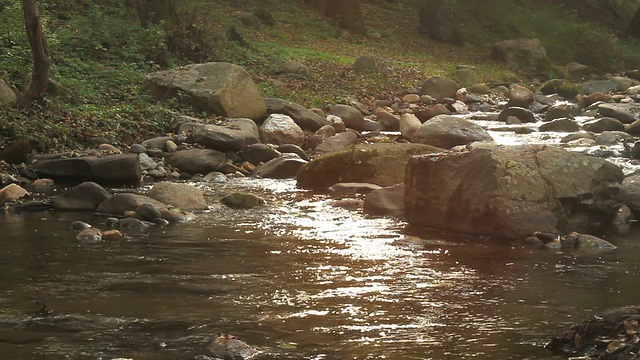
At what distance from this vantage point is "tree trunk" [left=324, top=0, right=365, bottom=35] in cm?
3077

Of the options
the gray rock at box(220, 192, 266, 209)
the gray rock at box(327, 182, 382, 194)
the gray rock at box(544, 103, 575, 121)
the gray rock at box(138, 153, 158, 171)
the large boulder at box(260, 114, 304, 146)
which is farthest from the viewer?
the gray rock at box(544, 103, 575, 121)

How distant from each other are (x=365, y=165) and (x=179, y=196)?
2786mm

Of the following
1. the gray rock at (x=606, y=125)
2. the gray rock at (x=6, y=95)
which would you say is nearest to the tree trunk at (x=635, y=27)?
the gray rock at (x=606, y=125)

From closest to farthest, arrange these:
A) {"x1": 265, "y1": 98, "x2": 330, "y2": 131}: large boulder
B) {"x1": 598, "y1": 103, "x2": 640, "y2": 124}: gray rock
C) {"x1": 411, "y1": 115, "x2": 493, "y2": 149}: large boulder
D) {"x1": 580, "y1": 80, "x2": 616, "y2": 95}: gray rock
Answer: {"x1": 411, "y1": 115, "x2": 493, "y2": 149}: large boulder < {"x1": 265, "y1": 98, "x2": 330, "y2": 131}: large boulder < {"x1": 598, "y1": 103, "x2": 640, "y2": 124}: gray rock < {"x1": 580, "y1": 80, "x2": 616, "y2": 95}: gray rock

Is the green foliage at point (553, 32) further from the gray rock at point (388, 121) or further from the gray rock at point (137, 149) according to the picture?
the gray rock at point (137, 149)

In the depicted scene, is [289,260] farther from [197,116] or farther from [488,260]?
[197,116]

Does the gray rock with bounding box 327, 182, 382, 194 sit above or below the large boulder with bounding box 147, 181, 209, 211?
below

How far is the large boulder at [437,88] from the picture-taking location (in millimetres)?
24250

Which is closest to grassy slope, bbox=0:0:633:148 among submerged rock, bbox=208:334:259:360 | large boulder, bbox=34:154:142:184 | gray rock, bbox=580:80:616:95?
large boulder, bbox=34:154:142:184

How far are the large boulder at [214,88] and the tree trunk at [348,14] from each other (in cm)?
1284

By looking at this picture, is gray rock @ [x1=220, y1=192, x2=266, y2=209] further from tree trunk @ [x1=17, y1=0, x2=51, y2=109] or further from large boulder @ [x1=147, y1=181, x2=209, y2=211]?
tree trunk @ [x1=17, y1=0, x2=51, y2=109]

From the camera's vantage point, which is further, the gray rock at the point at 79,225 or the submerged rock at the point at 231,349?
the gray rock at the point at 79,225

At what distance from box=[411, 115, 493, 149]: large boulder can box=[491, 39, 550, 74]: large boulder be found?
14.6 meters

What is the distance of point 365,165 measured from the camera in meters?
13.3
